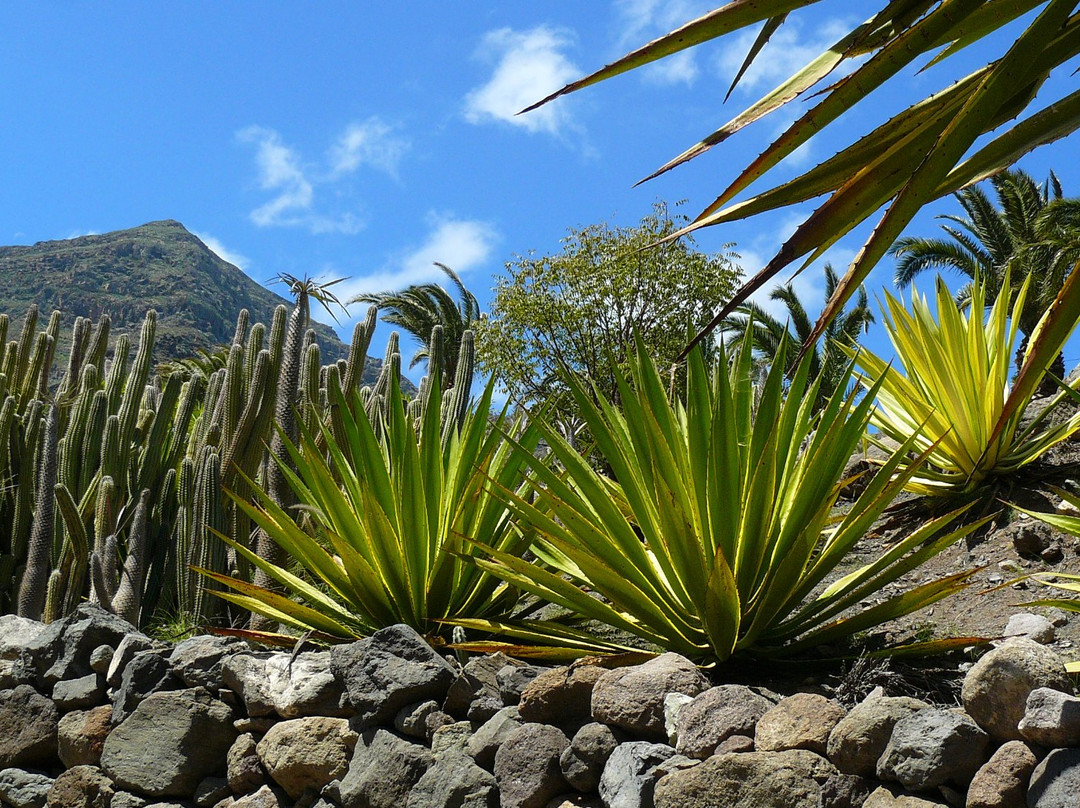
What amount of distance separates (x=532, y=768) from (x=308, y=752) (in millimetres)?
987

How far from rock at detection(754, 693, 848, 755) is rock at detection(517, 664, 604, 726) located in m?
0.58

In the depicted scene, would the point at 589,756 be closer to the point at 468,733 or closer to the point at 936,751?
the point at 468,733

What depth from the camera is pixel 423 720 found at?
3062mm

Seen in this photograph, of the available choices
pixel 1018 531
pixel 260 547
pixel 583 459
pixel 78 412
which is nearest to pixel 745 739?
pixel 583 459

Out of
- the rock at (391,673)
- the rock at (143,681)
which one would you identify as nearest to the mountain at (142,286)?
the rock at (143,681)

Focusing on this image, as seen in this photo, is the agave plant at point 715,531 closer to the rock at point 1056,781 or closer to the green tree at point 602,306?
the rock at point 1056,781

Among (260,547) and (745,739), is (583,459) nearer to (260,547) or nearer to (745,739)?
(745,739)

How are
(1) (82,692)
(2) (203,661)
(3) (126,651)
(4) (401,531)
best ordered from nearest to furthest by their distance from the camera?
(4) (401,531)
(2) (203,661)
(3) (126,651)
(1) (82,692)

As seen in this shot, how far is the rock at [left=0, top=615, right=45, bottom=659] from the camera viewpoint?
469 cm

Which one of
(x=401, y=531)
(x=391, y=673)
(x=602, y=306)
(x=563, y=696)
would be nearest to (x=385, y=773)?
(x=391, y=673)

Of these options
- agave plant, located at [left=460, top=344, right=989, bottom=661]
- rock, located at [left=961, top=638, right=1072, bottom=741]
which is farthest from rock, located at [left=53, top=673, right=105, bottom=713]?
rock, located at [left=961, top=638, right=1072, bottom=741]

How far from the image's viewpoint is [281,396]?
4988 mm

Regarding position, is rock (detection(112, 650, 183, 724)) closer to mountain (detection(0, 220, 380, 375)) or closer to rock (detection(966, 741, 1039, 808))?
rock (detection(966, 741, 1039, 808))

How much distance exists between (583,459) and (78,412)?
156 inches
